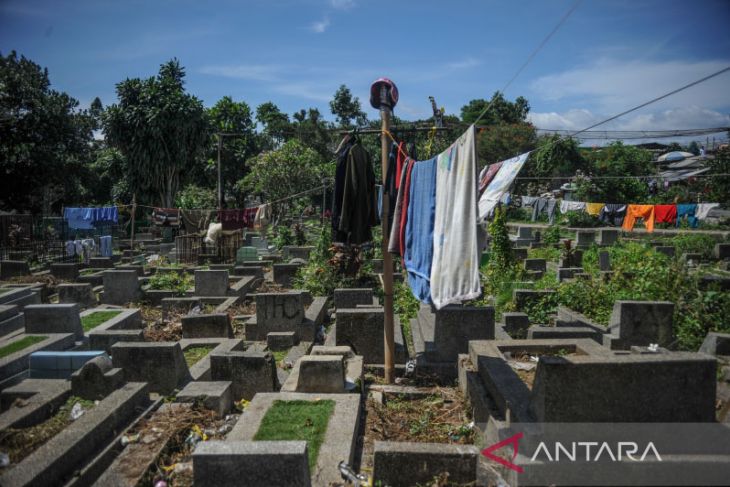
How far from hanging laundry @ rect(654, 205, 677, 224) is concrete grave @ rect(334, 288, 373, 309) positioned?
23.2m

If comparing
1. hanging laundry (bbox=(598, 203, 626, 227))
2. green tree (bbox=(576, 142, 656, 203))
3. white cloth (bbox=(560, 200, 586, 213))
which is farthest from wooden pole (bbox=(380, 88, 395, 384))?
white cloth (bbox=(560, 200, 586, 213))

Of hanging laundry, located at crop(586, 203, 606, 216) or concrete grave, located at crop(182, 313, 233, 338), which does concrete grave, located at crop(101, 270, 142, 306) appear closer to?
concrete grave, located at crop(182, 313, 233, 338)

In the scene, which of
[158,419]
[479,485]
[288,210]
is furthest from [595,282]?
[288,210]

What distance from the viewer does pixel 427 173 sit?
4.74 metres

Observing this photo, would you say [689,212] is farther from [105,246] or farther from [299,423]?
[105,246]

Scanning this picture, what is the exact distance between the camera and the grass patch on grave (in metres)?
3.88

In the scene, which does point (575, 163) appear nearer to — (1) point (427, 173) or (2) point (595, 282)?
(2) point (595, 282)

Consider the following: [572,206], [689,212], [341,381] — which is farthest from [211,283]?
[572,206]

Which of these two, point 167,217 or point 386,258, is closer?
point 386,258

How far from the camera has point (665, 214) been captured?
24.8 metres

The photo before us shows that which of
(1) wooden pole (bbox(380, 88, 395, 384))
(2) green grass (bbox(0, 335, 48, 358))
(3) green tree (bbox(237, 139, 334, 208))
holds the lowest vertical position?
(2) green grass (bbox(0, 335, 48, 358))

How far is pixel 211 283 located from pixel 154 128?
19100 millimetres

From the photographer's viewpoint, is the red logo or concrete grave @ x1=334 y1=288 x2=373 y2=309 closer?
the red logo

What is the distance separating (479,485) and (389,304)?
2554 millimetres
